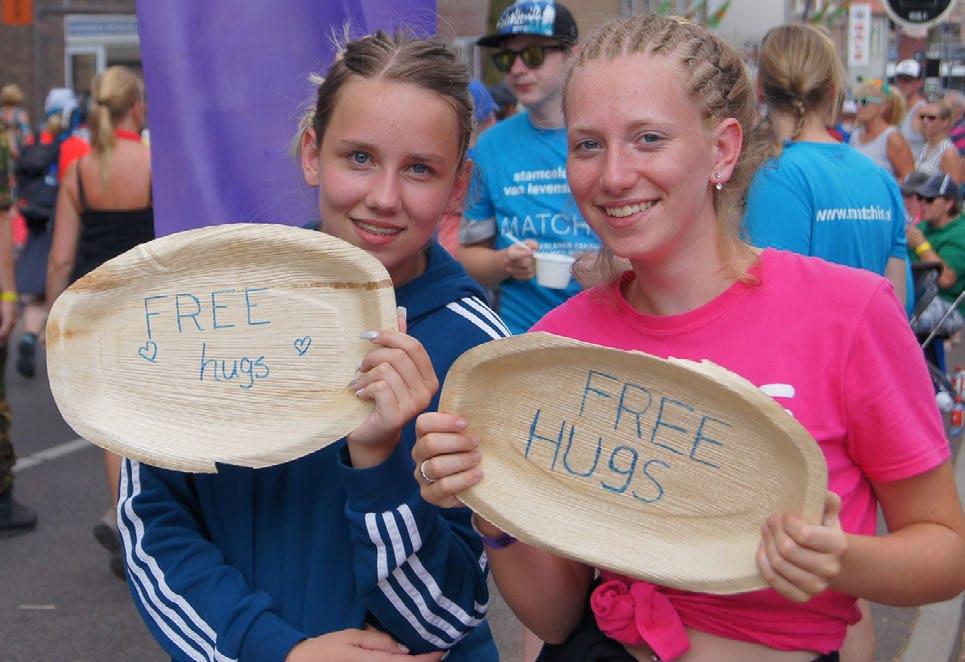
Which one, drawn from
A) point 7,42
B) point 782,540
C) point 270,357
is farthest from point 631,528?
point 7,42

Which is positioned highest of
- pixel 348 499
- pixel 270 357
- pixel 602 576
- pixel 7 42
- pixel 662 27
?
pixel 662 27

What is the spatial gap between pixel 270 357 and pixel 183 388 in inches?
5.8

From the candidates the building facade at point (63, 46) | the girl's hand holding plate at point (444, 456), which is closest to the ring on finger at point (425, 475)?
the girl's hand holding plate at point (444, 456)

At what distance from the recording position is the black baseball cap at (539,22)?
470cm

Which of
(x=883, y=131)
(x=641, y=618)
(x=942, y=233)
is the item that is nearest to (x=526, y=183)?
(x=641, y=618)

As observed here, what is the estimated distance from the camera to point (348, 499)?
1741 millimetres

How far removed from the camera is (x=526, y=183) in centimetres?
442

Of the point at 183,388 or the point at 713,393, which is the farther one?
the point at 183,388

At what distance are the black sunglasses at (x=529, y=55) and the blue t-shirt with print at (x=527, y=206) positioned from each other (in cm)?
24

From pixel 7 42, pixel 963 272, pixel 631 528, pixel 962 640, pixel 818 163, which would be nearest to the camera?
pixel 631 528

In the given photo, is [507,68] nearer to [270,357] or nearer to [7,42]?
[270,357]

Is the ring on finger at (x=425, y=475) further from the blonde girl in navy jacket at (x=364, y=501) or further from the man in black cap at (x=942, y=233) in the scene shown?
the man in black cap at (x=942, y=233)

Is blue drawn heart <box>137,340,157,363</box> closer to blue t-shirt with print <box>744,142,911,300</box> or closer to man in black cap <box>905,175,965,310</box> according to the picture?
blue t-shirt with print <box>744,142,911,300</box>

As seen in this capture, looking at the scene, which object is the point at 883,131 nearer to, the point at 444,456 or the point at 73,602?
the point at 73,602
